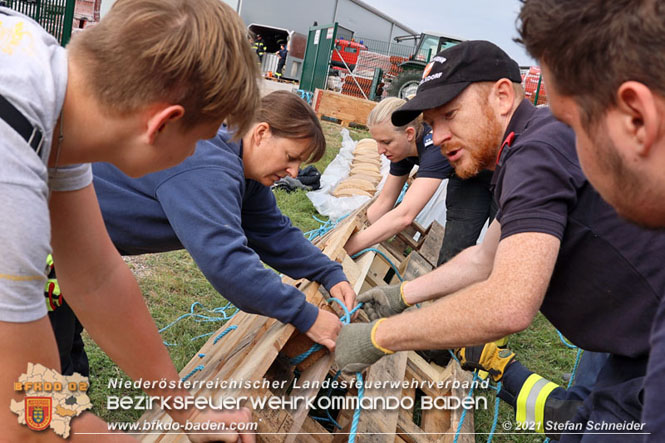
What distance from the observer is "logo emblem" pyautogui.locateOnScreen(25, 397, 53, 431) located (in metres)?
0.95

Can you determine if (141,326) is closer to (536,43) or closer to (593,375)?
(536,43)

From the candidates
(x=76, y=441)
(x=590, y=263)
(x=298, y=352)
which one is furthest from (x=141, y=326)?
(x=590, y=263)

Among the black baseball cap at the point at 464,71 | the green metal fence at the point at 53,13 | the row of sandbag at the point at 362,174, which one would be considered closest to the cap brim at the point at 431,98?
the black baseball cap at the point at 464,71

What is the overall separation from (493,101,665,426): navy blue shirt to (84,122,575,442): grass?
1866 mm

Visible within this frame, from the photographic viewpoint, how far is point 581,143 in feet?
3.58

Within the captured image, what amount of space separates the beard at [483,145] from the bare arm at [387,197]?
6.23 ft

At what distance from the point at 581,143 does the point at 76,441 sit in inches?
48.7

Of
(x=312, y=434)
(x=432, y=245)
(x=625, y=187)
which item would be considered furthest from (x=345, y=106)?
(x=625, y=187)

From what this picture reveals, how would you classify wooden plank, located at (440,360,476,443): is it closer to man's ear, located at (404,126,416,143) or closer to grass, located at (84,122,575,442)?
grass, located at (84,122,575,442)

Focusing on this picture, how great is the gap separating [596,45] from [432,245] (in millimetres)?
4369

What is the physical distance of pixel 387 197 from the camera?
15.7 feet

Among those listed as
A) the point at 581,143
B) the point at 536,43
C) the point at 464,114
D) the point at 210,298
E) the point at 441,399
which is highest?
the point at 536,43

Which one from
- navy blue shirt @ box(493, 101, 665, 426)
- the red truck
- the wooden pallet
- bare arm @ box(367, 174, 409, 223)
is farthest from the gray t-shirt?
the red truck

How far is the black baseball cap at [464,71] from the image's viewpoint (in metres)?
2.51
